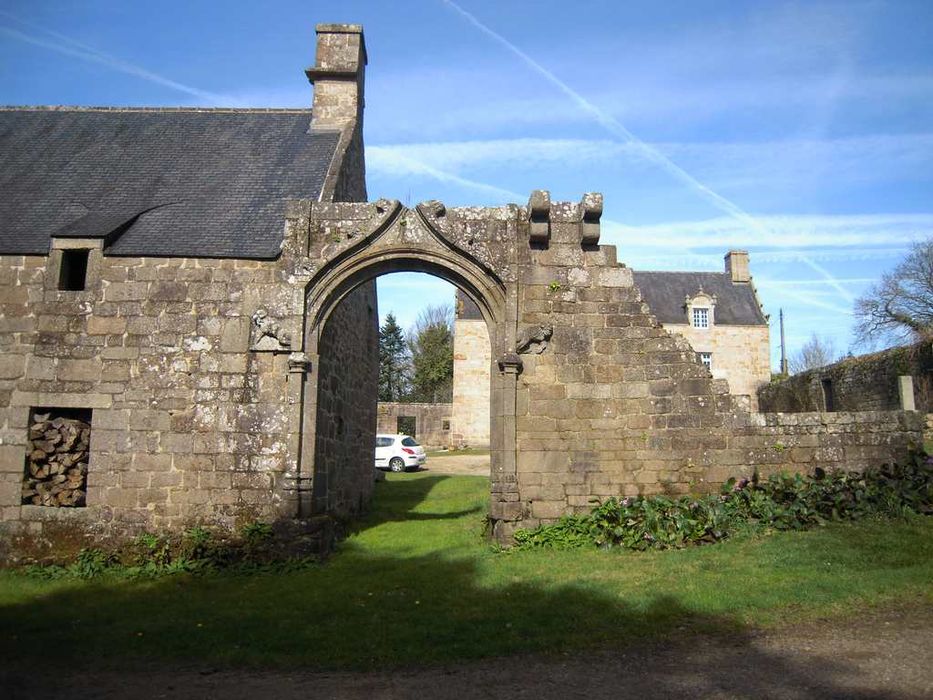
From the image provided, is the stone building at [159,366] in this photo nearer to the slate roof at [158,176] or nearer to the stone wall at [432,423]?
the slate roof at [158,176]

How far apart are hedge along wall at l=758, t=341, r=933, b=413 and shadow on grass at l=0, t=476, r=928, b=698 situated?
507 inches

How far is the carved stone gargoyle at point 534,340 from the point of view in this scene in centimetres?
839

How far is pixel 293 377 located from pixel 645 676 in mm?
5393

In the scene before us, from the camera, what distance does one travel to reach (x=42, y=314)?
8.49 meters

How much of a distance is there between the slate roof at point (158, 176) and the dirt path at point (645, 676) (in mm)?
5267

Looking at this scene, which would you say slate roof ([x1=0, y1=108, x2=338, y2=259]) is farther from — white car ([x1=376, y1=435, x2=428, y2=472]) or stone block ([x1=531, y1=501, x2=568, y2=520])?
white car ([x1=376, y1=435, x2=428, y2=472])

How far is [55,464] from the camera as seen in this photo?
27.4 ft

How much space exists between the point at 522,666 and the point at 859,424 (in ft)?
20.0

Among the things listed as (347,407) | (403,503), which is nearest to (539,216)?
(347,407)

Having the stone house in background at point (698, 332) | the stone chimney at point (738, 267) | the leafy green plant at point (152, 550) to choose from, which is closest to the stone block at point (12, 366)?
the leafy green plant at point (152, 550)

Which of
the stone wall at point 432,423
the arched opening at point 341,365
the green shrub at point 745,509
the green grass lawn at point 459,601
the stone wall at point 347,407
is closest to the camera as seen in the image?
the green grass lawn at point 459,601

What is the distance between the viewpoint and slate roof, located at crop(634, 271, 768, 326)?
106ft

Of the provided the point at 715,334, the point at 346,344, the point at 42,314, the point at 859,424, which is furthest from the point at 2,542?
the point at 715,334

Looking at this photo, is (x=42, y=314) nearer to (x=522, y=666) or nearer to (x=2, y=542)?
(x=2, y=542)
